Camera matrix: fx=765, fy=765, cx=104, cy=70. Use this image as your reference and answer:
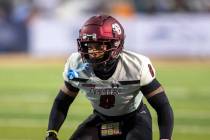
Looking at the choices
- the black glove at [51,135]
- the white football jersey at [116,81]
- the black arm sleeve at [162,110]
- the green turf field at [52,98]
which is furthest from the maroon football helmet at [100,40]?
the green turf field at [52,98]

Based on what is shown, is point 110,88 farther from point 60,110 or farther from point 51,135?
point 51,135

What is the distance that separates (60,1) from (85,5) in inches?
41.5

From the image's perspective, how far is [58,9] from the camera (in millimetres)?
23031

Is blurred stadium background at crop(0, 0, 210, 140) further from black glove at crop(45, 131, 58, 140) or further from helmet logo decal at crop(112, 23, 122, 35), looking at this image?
helmet logo decal at crop(112, 23, 122, 35)

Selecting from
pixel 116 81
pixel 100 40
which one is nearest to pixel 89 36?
pixel 100 40

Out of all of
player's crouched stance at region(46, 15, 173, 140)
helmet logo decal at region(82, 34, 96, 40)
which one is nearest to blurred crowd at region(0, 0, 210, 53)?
player's crouched stance at region(46, 15, 173, 140)

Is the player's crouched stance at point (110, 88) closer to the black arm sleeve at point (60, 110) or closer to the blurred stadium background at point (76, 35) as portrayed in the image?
the black arm sleeve at point (60, 110)

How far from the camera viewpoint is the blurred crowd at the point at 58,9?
2125 centimetres

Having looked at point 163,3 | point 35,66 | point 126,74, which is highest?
point 126,74

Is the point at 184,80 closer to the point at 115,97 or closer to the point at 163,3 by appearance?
the point at 163,3

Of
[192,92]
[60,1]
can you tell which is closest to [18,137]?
[192,92]

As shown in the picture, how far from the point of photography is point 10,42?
22.2 metres

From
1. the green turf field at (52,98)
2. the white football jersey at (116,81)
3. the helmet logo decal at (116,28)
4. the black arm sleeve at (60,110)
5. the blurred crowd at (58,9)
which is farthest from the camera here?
the blurred crowd at (58,9)

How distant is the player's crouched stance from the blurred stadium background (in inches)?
321
